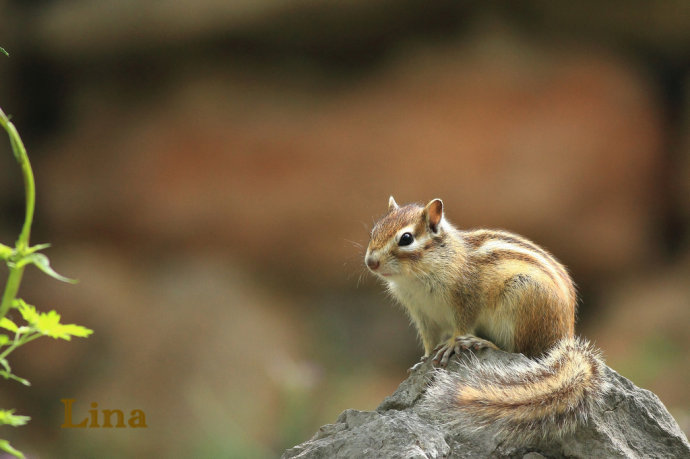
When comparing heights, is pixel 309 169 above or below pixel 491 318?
above

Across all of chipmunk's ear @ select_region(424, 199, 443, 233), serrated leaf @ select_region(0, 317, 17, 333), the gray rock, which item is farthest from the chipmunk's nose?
serrated leaf @ select_region(0, 317, 17, 333)

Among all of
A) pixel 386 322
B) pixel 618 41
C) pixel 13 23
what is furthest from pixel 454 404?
pixel 13 23

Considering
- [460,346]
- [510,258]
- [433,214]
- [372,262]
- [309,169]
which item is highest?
[309,169]

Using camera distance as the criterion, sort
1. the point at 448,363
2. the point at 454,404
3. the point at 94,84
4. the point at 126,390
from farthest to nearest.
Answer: the point at 94,84 → the point at 126,390 → the point at 448,363 → the point at 454,404

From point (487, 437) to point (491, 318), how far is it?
0.65 m

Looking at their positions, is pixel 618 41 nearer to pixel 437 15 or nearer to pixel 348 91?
pixel 437 15

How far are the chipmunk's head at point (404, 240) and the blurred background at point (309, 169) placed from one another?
3.65 m

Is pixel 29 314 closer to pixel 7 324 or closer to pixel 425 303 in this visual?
pixel 7 324

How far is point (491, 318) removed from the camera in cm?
294

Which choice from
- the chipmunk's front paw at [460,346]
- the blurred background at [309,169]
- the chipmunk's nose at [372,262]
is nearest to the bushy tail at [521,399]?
the chipmunk's front paw at [460,346]

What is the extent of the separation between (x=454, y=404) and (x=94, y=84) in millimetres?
5991

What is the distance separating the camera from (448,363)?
276cm

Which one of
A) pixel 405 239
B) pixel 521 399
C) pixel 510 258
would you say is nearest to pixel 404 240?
pixel 405 239

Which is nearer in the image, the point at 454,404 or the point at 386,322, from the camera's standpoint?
the point at 454,404
